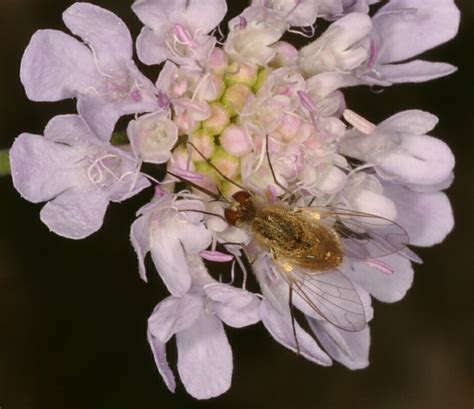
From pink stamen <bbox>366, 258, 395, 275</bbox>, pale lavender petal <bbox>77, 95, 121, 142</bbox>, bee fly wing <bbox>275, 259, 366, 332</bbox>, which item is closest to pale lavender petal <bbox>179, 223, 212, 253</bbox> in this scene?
bee fly wing <bbox>275, 259, 366, 332</bbox>

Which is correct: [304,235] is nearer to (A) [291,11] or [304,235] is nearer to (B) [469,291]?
(A) [291,11]

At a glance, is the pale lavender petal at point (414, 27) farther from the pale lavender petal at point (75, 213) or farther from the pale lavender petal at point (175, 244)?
the pale lavender petal at point (75, 213)

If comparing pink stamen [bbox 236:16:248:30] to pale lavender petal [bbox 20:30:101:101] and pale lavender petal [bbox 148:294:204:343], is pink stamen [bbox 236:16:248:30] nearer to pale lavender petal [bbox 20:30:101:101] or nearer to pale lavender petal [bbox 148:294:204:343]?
pale lavender petal [bbox 20:30:101:101]

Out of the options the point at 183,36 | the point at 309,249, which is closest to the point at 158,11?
the point at 183,36

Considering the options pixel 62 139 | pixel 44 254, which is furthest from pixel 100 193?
pixel 44 254

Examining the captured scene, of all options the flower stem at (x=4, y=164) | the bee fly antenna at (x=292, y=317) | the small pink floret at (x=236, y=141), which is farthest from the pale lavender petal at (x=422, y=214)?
the flower stem at (x=4, y=164)

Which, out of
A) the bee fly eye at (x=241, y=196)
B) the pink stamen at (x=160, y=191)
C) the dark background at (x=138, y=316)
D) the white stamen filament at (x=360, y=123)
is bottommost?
the dark background at (x=138, y=316)
